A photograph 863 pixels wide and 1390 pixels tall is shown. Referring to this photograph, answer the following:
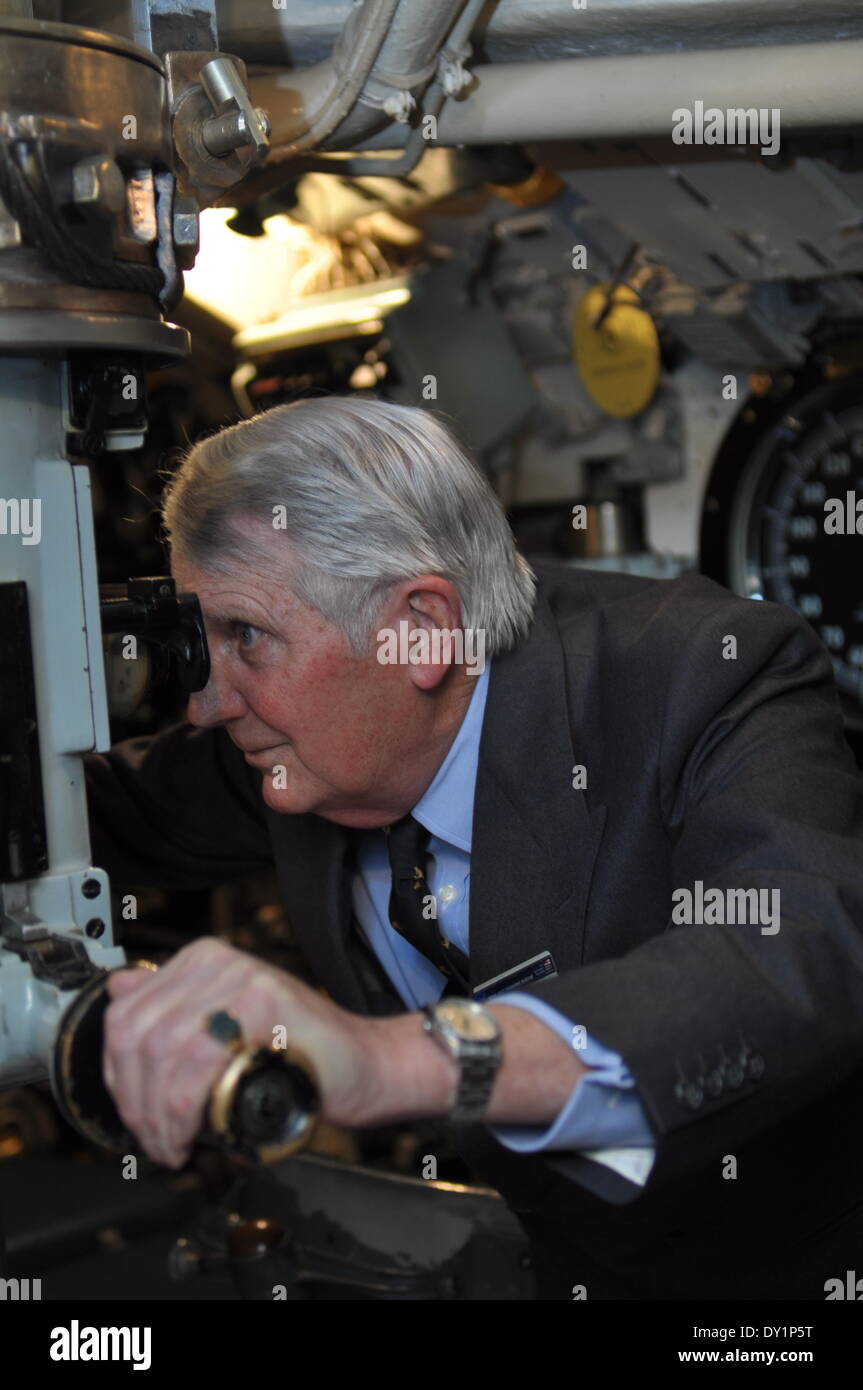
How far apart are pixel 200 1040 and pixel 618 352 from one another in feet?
6.47

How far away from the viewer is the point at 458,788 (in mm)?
1591

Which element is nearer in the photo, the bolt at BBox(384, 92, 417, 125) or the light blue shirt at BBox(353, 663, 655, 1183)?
the bolt at BBox(384, 92, 417, 125)

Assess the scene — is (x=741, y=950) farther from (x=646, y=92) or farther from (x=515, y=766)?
(x=646, y=92)

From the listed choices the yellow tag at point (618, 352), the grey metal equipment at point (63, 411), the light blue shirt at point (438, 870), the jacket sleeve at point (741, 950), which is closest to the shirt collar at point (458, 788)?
the light blue shirt at point (438, 870)

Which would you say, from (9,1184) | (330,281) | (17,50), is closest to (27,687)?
(17,50)

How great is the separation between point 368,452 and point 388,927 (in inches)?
24.6

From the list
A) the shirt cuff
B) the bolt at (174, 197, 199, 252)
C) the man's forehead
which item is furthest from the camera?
the man's forehead

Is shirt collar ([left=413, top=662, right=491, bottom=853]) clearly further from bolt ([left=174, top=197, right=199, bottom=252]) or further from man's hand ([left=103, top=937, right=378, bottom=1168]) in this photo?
man's hand ([left=103, top=937, right=378, bottom=1168])

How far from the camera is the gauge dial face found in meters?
2.28

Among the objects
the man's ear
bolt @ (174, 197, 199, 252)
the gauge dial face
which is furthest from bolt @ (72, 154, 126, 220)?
the gauge dial face

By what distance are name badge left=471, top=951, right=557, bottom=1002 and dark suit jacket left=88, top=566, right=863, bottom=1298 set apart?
0.01 metres

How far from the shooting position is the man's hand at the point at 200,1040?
78 centimetres

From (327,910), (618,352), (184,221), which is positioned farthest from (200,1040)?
(618,352)

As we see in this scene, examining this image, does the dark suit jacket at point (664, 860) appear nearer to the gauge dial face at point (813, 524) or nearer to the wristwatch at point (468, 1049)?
the wristwatch at point (468, 1049)
